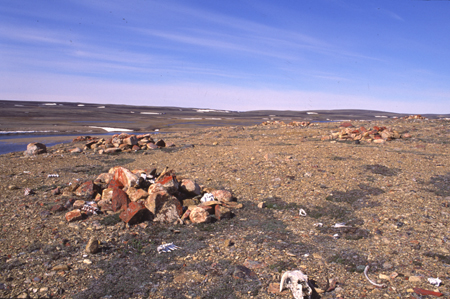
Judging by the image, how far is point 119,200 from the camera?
522cm

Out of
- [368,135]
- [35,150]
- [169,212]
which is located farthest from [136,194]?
[368,135]

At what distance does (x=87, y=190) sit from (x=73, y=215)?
3.41 feet

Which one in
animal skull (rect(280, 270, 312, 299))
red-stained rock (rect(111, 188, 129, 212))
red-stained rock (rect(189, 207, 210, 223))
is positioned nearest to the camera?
animal skull (rect(280, 270, 312, 299))

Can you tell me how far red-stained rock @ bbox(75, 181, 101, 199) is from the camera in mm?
5660

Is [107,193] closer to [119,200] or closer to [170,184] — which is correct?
[119,200]

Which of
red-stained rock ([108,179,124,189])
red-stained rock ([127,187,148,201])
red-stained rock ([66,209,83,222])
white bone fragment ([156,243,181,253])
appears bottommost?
white bone fragment ([156,243,181,253])

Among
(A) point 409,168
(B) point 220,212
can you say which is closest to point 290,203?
(B) point 220,212

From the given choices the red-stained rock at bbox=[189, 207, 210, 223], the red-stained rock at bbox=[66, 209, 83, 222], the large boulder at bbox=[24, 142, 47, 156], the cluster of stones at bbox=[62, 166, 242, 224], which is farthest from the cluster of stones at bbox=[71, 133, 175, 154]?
the red-stained rock at bbox=[189, 207, 210, 223]

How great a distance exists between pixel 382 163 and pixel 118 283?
24.3 feet

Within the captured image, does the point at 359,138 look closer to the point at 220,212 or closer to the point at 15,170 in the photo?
the point at 220,212

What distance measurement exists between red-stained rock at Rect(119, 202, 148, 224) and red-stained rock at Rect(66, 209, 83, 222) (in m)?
0.68

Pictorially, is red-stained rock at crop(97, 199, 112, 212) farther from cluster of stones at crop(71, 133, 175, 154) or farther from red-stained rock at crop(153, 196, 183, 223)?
cluster of stones at crop(71, 133, 175, 154)

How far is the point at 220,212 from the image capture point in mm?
4992

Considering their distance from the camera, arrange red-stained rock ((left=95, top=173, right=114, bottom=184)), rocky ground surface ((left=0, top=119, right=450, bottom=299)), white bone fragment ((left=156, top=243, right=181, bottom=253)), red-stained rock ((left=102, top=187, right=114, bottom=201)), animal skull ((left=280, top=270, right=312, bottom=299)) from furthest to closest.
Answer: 1. red-stained rock ((left=95, top=173, right=114, bottom=184))
2. red-stained rock ((left=102, top=187, right=114, bottom=201))
3. white bone fragment ((left=156, top=243, right=181, bottom=253))
4. rocky ground surface ((left=0, top=119, right=450, bottom=299))
5. animal skull ((left=280, top=270, right=312, bottom=299))
